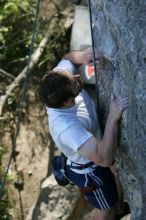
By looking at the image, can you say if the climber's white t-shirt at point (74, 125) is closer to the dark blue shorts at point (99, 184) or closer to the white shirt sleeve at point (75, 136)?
the white shirt sleeve at point (75, 136)

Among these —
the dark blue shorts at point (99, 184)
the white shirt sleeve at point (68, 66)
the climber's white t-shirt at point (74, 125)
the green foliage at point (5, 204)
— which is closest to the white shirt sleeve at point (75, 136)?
the climber's white t-shirt at point (74, 125)

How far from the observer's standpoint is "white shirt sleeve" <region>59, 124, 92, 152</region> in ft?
10.7

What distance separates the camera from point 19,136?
645 centimetres

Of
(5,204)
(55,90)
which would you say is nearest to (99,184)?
(55,90)

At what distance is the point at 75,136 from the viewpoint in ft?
10.8

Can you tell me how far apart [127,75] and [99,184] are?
2.64 feet

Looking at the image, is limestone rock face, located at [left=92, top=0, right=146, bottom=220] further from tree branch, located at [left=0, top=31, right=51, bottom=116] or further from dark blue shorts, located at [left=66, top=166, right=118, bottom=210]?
tree branch, located at [left=0, top=31, right=51, bottom=116]

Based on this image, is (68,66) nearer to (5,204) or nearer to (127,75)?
(127,75)

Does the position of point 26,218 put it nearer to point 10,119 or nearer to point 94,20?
point 10,119

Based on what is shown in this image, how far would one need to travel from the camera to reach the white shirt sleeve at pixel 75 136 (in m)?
3.27

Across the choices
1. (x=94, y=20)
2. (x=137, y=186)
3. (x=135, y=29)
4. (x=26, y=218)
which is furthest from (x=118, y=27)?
(x=26, y=218)

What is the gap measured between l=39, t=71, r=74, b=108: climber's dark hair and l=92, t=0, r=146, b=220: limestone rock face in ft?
0.98

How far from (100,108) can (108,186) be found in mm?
496

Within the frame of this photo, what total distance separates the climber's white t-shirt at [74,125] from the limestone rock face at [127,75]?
121mm
